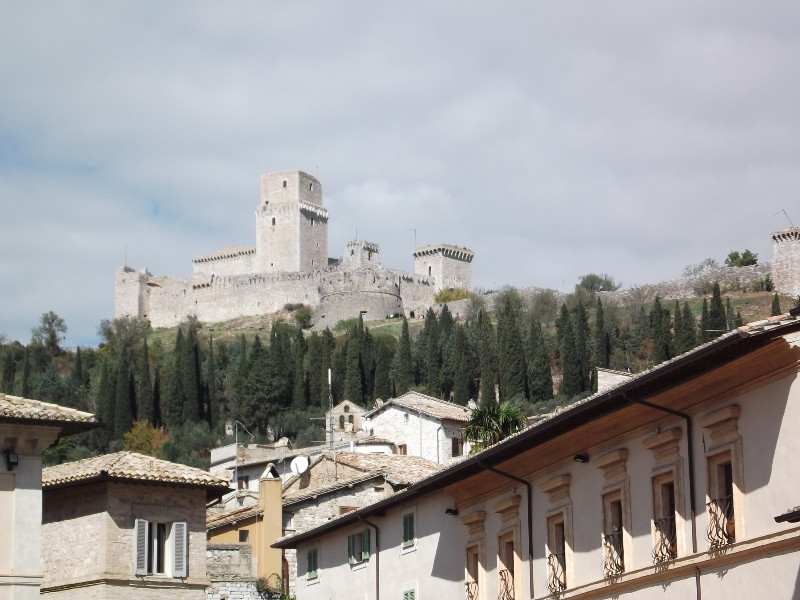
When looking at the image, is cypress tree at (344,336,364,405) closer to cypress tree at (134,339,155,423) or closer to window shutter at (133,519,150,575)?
cypress tree at (134,339,155,423)

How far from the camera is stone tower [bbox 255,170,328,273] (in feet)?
566

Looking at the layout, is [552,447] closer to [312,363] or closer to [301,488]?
[301,488]

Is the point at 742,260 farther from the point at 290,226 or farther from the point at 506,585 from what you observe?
the point at 506,585

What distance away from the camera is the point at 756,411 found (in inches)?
894

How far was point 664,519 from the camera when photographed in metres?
25.3

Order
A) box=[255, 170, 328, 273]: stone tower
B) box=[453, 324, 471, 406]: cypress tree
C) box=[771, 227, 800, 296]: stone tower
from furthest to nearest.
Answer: box=[255, 170, 328, 273]: stone tower
box=[771, 227, 800, 296]: stone tower
box=[453, 324, 471, 406]: cypress tree

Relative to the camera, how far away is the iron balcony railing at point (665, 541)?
2489 centimetres

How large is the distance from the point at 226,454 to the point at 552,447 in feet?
196

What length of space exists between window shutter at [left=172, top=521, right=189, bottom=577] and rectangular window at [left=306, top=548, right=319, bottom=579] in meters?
7.72

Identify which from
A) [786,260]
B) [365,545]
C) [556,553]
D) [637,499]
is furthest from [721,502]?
[786,260]

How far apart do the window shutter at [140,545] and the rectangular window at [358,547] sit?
7382 mm

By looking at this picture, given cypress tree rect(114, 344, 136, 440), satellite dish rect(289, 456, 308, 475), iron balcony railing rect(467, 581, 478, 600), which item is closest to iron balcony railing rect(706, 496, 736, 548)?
iron balcony railing rect(467, 581, 478, 600)

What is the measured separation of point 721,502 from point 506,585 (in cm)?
837

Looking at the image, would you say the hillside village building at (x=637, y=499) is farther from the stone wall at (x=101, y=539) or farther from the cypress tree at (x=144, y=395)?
the cypress tree at (x=144, y=395)
